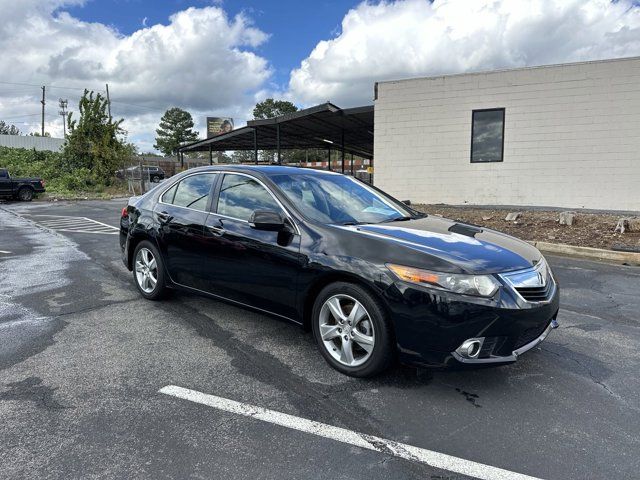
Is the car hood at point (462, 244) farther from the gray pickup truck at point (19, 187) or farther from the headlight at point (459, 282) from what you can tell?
the gray pickup truck at point (19, 187)

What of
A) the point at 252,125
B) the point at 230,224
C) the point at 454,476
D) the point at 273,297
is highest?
the point at 252,125

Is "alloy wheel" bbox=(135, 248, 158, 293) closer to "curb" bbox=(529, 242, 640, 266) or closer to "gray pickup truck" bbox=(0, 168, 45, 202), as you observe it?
"curb" bbox=(529, 242, 640, 266)

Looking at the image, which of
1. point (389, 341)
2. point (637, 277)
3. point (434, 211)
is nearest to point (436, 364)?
point (389, 341)

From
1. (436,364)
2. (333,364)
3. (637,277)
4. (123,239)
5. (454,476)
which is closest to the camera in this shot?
(454,476)

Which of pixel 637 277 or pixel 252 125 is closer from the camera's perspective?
pixel 637 277

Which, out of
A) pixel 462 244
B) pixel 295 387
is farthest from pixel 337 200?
pixel 295 387

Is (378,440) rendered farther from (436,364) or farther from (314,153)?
(314,153)

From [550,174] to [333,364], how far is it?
12402mm

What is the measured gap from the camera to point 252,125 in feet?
66.4

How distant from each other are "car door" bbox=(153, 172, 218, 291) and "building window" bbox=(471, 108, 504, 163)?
11530 millimetres

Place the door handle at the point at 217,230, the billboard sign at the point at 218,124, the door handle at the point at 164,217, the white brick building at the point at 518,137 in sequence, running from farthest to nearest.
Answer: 1. the billboard sign at the point at 218,124
2. the white brick building at the point at 518,137
3. the door handle at the point at 164,217
4. the door handle at the point at 217,230

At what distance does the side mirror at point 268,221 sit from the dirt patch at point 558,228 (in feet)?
17.4

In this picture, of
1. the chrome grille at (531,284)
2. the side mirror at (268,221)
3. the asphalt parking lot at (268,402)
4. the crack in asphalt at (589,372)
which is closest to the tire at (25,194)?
the asphalt parking lot at (268,402)

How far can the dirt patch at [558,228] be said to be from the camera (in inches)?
354
